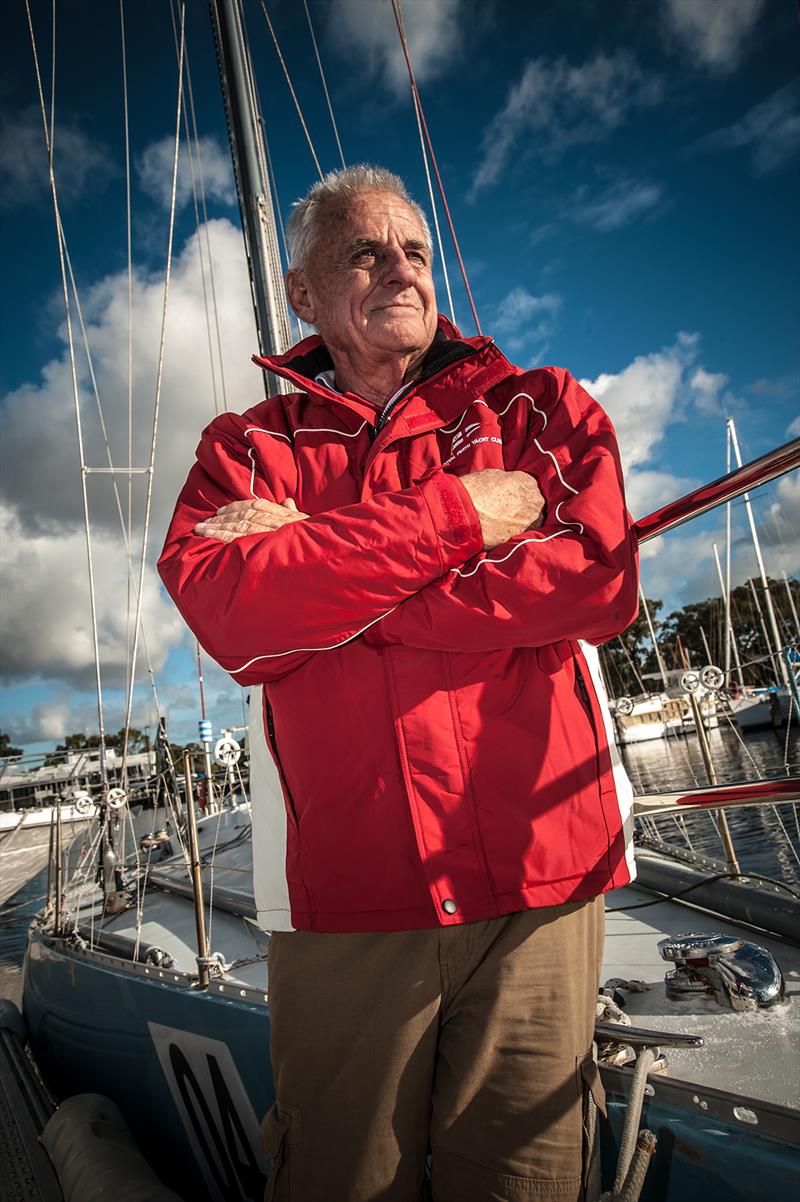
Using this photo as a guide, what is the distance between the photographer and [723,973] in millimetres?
2262

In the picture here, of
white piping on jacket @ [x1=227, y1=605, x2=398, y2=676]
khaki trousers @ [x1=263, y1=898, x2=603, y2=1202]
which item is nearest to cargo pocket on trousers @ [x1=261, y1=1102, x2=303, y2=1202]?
khaki trousers @ [x1=263, y1=898, x2=603, y2=1202]

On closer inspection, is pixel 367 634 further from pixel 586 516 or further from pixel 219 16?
pixel 219 16

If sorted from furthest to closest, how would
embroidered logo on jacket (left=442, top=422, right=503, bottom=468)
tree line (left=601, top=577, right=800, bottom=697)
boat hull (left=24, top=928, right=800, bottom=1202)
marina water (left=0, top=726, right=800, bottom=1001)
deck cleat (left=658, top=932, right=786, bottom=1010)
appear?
1. tree line (left=601, top=577, right=800, bottom=697)
2. marina water (left=0, top=726, right=800, bottom=1001)
3. deck cleat (left=658, top=932, right=786, bottom=1010)
4. embroidered logo on jacket (left=442, top=422, right=503, bottom=468)
5. boat hull (left=24, top=928, right=800, bottom=1202)

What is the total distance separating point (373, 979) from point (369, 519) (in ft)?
3.02

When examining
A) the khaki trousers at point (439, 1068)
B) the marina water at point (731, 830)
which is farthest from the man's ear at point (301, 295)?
the marina water at point (731, 830)

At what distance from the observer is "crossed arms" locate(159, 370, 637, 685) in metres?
1.32

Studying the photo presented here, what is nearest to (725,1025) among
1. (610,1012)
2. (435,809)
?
(610,1012)

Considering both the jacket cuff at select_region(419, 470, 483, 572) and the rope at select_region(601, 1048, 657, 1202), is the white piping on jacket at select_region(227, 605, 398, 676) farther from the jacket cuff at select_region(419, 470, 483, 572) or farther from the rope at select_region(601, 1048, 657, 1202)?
the rope at select_region(601, 1048, 657, 1202)

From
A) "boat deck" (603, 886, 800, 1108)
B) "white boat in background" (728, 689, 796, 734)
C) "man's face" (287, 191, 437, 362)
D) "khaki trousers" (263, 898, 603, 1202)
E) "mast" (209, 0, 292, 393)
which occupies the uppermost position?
"mast" (209, 0, 292, 393)

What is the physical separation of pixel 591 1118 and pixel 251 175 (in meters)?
6.81

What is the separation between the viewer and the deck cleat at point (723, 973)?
2182 millimetres

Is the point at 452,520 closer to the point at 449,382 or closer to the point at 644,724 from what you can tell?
the point at 449,382

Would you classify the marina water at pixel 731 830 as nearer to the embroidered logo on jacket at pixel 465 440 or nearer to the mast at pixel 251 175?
the embroidered logo on jacket at pixel 465 440

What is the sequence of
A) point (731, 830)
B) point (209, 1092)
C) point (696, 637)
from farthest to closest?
point (696, 637), point (731, 830), point (209, 1092)
